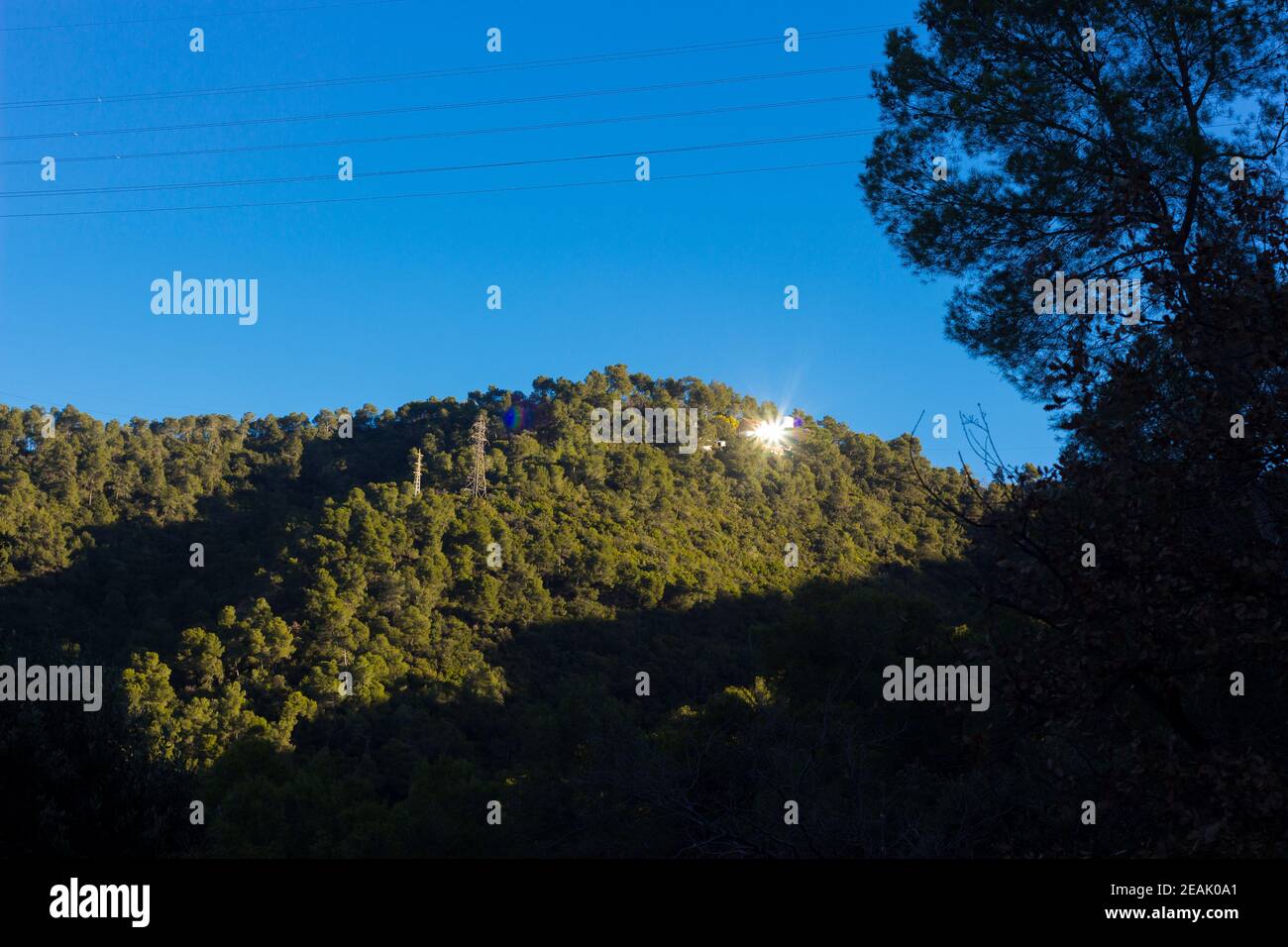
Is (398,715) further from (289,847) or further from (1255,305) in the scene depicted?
(1255,305)

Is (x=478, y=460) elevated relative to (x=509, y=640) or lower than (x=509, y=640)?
elevated

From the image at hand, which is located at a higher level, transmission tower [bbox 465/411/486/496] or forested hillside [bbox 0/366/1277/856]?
transmission tower [bbox 465/411/486/496]

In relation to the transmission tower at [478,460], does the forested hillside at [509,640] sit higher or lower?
lower

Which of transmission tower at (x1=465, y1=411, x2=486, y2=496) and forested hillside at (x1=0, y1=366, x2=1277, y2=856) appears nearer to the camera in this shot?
forested hillside at (x1=0, y1=366, x2=1277, y2=856)

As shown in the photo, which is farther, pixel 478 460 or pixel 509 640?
pixel 478 460

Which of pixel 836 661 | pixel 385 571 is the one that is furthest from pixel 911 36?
pixel 385 571

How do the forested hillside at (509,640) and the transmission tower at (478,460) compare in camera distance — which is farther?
the transmission tower at (478,460)
